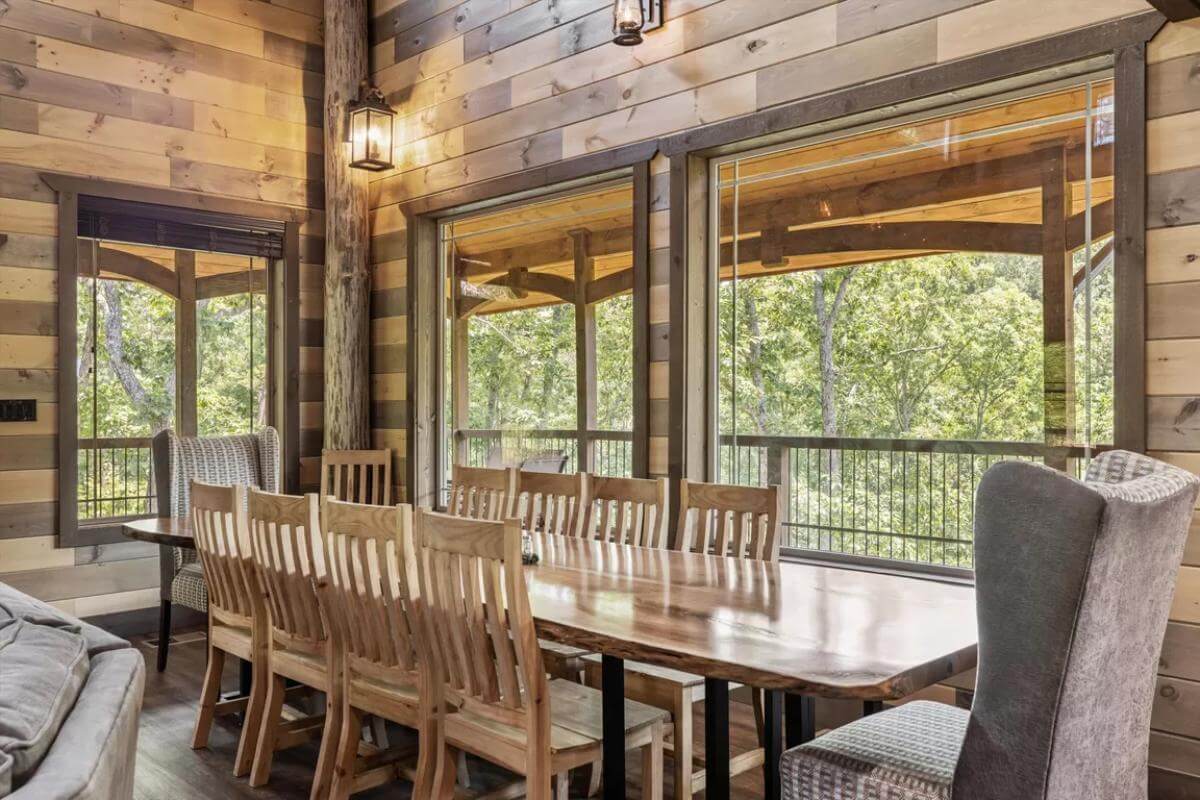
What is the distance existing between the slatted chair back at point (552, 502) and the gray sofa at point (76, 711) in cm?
194

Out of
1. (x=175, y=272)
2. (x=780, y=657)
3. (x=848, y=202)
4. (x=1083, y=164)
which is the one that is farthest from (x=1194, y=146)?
(x=175, y=272)

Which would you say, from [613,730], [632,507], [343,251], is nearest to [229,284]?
[343,251]

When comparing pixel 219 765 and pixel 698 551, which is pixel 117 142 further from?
pixel 698 551

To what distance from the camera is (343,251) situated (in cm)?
543

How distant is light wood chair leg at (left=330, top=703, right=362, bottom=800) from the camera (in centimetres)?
265

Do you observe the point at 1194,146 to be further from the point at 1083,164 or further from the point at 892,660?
the point at 892,660

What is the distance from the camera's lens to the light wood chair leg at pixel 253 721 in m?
3.08

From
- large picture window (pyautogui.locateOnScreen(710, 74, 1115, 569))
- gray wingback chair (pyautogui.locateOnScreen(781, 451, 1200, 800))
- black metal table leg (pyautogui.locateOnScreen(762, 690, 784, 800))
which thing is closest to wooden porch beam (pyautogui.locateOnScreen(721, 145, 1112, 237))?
large picture window (pyautogui.locateOnScreen(710, 74, 1115, 569))

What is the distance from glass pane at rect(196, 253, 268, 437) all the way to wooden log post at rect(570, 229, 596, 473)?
2079 millimetres

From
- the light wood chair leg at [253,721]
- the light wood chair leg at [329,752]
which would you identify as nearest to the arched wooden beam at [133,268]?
the light wood chair leg at [253,721]

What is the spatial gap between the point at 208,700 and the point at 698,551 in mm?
1755

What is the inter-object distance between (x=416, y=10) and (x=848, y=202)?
2940mm

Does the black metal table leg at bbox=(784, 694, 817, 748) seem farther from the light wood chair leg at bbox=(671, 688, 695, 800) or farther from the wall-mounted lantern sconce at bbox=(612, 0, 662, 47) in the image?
the wall-mounted lantern sconce at bbox=(612, 0, 662, 47)

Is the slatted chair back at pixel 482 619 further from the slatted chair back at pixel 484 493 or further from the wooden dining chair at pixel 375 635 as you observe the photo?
the slatted chair back at pixel 484 493
